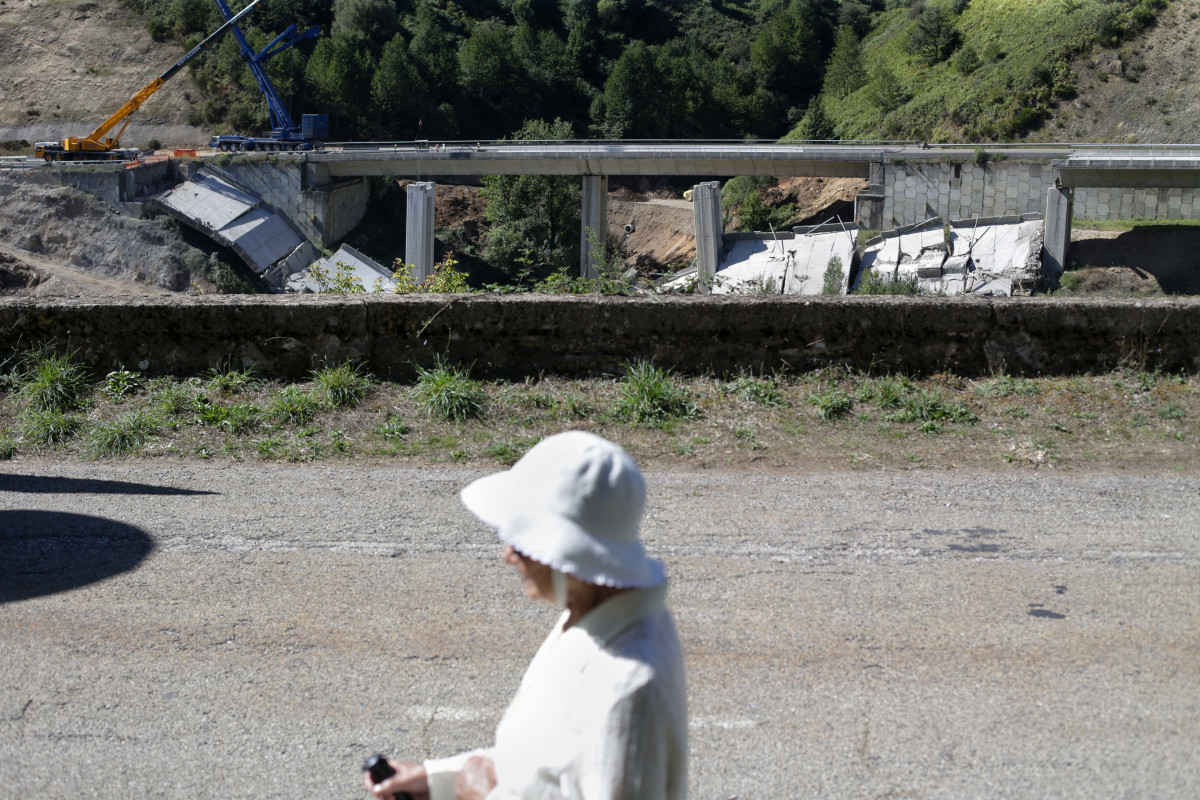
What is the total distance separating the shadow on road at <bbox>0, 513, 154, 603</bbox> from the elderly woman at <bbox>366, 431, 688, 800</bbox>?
392 cm

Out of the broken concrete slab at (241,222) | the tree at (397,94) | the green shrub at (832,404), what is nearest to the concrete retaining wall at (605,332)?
the green shrub at (832,404)

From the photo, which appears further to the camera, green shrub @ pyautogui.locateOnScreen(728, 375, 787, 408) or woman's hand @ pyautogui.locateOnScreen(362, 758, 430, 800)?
green shrub @ pyautogui.locateOnScreen(728, 375, 787, 408)

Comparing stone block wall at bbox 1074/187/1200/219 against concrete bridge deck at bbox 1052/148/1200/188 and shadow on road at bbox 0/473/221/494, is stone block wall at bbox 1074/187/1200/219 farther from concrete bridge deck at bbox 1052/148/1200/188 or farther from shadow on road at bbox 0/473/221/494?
shadow on road at bbox 0/473/221/494

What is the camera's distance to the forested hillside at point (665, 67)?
57.1 meters

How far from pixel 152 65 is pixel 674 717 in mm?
77136

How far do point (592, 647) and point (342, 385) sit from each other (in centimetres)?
639

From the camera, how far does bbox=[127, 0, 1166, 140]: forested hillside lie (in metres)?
57.1

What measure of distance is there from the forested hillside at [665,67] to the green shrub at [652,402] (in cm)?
5188

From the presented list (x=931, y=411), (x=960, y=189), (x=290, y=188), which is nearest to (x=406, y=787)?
(x=931, y=411)

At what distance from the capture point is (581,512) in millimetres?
1841

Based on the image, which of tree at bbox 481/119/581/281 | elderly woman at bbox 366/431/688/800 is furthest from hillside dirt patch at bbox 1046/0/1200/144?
elderly woman at bbox 366/431/688/800

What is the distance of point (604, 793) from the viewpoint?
180 cm

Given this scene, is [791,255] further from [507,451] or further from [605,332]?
[507,451]

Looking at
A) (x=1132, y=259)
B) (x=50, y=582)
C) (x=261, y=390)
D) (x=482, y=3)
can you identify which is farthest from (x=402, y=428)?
(x=482, y=3)
